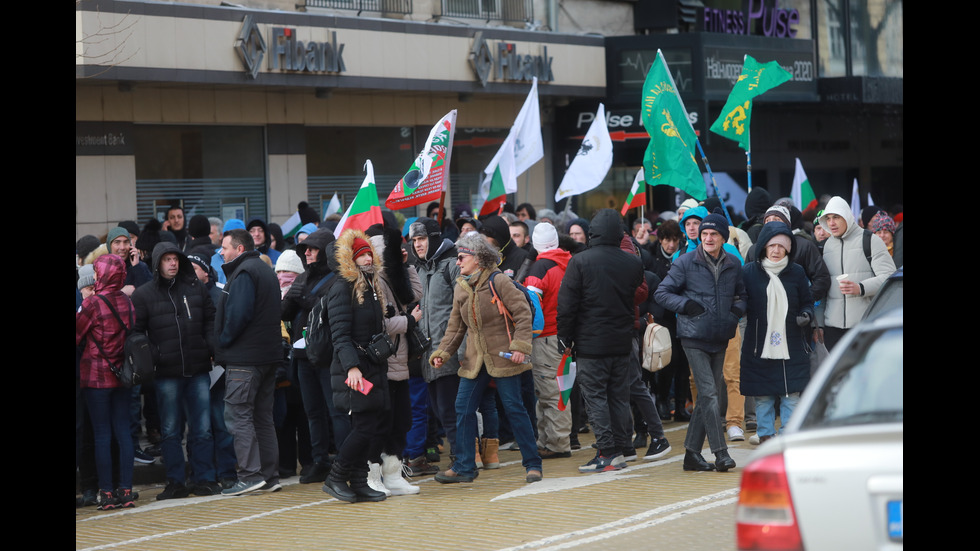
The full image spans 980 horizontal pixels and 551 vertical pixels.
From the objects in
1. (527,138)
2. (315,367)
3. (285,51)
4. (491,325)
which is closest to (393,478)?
(315,367)

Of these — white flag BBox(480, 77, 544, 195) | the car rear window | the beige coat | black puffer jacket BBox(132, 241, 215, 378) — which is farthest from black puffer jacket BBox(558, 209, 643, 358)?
the car rear window

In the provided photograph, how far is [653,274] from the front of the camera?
11336mm

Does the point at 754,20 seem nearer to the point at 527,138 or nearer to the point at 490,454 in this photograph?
the point at 527,138

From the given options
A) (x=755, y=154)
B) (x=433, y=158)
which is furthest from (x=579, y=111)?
(x=433, y=158)

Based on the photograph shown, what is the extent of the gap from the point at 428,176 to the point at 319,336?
3525 mm

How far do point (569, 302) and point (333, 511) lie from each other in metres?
2.37

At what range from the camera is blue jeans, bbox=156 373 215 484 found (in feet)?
31.8

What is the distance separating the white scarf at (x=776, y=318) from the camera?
10.0 metres

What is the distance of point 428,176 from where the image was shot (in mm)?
12352

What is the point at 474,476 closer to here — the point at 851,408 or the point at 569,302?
the point at 569,302

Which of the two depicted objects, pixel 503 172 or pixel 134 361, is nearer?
pixel 134 361

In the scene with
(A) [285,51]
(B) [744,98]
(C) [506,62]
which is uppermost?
(C) [506,62]

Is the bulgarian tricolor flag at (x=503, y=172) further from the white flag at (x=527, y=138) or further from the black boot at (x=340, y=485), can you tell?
the black boot at (x=340, y=485)

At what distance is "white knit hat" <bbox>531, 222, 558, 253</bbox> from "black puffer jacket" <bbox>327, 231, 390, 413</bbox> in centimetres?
200
